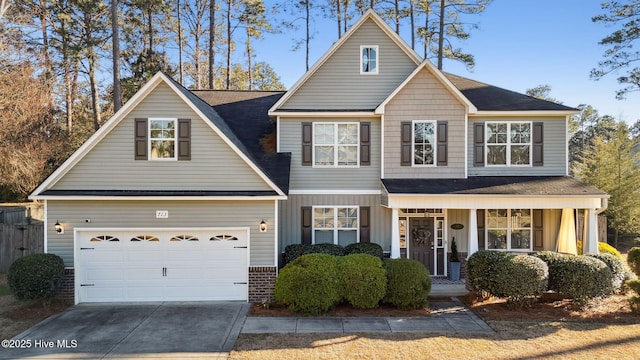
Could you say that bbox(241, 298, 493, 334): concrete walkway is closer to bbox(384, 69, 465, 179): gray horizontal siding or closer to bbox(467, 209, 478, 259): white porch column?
bbox(467, 209, 478, 259): white porch column

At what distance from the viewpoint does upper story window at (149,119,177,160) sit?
34.8 feet

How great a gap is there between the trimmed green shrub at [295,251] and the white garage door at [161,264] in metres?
1.49

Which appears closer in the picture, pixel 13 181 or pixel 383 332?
pixel 383 332

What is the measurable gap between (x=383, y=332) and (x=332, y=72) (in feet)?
28.4

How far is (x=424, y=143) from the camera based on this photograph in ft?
41.4

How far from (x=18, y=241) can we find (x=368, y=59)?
14.4 m

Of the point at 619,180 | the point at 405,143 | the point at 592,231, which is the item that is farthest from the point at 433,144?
the point at 619,180

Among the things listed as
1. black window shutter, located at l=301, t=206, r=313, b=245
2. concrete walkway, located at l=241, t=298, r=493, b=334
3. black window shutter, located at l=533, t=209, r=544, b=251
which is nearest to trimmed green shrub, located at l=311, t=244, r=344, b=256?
black window shutter, located at l=301, t=206, r=313, b=245

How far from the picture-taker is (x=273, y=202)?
10.7 meters

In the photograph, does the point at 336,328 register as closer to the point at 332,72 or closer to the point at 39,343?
the point at 39,343

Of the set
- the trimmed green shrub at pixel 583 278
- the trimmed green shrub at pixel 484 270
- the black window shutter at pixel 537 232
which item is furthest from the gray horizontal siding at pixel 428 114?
the trimmed green shrub at pixel 583 278

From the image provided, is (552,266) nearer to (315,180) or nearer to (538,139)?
(538,139)

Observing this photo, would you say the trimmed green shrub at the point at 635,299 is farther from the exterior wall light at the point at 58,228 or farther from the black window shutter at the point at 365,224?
the exterior wall light at the point at 58,228

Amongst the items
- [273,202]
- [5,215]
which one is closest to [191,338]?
[273,202]
